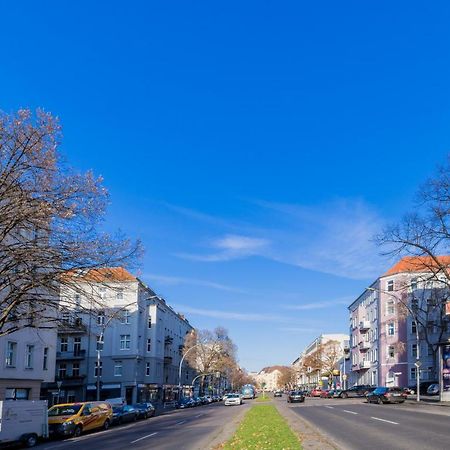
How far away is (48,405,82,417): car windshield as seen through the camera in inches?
1187

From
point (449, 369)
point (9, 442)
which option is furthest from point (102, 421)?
point (449, 369)

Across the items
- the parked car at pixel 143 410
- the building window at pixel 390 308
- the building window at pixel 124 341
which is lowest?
the parked car at pixel 143 410

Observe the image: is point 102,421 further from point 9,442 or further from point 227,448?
point 227,448

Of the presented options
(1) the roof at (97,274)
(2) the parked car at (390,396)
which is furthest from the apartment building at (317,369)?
(1) the roof at (97,274)

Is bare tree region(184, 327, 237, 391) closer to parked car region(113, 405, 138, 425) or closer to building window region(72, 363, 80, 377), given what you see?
building window region(72, 363, 80, 377)

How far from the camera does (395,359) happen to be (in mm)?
74438

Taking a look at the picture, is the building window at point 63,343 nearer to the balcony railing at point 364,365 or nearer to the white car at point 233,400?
the white car at point 233,400

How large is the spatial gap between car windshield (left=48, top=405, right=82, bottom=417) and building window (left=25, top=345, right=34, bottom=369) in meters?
13.2

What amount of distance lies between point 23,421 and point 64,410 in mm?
6538

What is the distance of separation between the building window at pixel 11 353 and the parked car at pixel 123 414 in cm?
838

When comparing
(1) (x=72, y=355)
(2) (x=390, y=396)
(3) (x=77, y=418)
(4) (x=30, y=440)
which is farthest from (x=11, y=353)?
(1) (x=72, y=355)

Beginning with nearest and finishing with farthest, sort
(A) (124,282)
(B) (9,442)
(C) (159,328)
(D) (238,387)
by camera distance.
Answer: (A) (124,282) → (B) (9,442) → (C) (159,328) → (D) (238,387)

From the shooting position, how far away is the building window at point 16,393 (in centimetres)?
4047

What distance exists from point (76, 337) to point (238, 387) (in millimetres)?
128348
